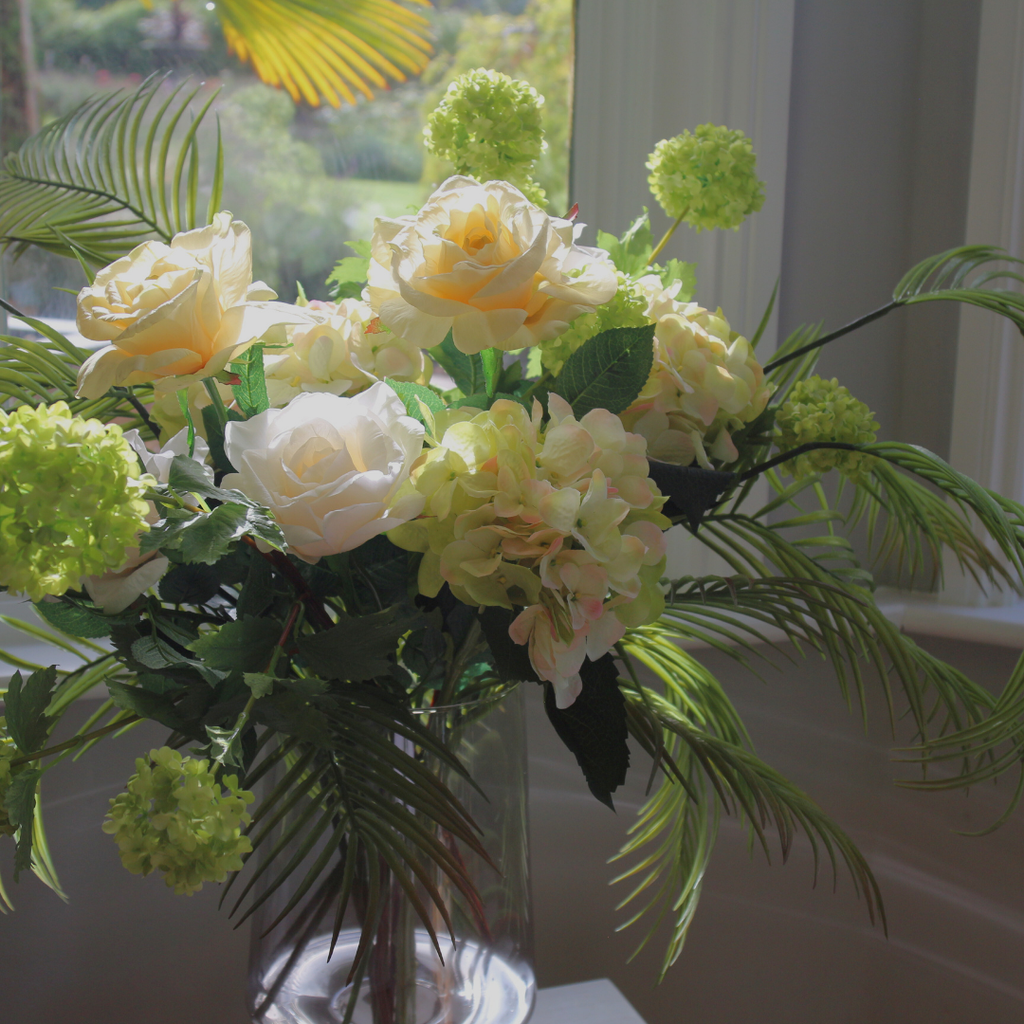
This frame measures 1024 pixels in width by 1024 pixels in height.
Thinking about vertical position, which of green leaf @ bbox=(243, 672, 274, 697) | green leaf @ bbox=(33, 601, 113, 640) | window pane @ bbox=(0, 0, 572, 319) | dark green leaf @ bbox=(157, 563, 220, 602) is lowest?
green leaf @ bbox=(33, 601, 113, 640)

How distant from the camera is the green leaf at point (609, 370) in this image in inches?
18.4

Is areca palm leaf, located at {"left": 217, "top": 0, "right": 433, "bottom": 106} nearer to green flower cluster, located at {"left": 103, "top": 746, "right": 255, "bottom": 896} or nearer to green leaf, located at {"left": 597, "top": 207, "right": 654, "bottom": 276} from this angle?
green leaf, located at {"left": 597, "top": 207, "right": 654, "bottom": 276}

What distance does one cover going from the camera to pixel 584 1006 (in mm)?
903

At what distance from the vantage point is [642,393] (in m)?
0.50

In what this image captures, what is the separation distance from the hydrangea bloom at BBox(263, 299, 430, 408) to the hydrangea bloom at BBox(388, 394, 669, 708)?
80 millimetres

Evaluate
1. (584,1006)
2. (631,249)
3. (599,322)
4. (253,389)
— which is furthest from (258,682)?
(584,1006)

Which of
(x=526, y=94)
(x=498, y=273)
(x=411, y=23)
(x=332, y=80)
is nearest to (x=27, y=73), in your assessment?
(x=332, y=80)

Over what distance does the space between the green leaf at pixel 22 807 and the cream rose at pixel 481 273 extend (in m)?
0.24

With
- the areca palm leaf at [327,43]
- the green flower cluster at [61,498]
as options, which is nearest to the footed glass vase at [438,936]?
the green flower cluster at [61,498]

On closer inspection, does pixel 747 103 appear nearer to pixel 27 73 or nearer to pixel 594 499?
pixel 27 73

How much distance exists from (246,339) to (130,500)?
16cm

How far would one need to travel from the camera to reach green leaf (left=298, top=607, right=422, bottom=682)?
16.1 inches

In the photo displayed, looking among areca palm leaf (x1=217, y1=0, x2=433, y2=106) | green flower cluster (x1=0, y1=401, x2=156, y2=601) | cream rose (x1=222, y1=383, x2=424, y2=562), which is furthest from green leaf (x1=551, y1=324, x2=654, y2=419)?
areca palm leaf (x1=217, y1=0, x2=433, y2=106)

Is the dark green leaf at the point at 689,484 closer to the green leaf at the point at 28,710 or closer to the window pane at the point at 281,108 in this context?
the green leaf at the point at 28,710
